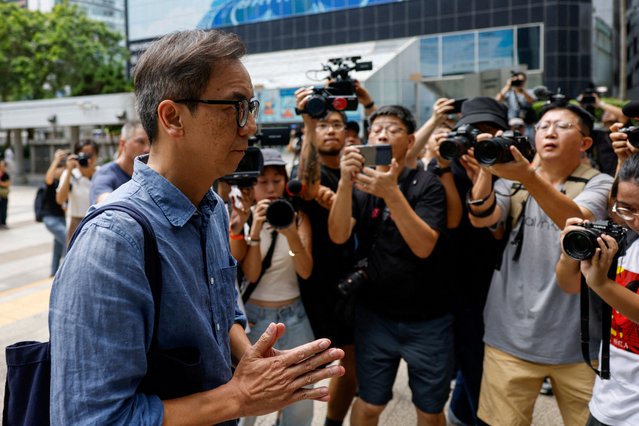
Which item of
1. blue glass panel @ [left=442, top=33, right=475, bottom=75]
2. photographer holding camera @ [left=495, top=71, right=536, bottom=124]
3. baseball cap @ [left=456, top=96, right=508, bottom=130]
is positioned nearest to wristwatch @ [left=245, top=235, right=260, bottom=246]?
baseball cap @ [left=456, top=96, right=508, bottom=130]

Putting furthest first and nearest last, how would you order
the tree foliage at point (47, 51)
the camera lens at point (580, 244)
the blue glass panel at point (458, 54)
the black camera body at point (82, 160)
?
the tree foliage at point (47, 51), the blue glass panel at point (458, 54), the black camera body at point (82, 160), the camera lens at point (580, 244)

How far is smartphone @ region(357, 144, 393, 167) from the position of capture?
9.36 feet

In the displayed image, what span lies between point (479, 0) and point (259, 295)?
27.0m

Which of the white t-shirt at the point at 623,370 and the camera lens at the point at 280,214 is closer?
the white t-shirt at the point at 623,370

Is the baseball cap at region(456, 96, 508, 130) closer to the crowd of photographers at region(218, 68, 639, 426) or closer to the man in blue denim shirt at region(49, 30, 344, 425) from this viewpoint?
the crowd of photographers at region(218, 68, 639, 426)

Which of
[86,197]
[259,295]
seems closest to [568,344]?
[259,295]

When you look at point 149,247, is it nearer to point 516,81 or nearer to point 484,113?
point 484,113

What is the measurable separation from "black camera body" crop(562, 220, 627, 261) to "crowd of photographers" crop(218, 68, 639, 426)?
0.14 m

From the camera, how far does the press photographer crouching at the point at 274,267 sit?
9.60 feet

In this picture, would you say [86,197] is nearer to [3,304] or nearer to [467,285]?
[3,304]

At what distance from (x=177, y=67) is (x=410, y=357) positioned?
6.96 feet

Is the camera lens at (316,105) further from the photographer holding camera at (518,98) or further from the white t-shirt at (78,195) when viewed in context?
the white t-shirt at (78,195)

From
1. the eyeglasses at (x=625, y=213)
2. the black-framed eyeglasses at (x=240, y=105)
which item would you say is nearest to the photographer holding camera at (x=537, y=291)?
the eyeglasses at (x=625, y=213)

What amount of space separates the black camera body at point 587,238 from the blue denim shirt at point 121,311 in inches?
53.9
